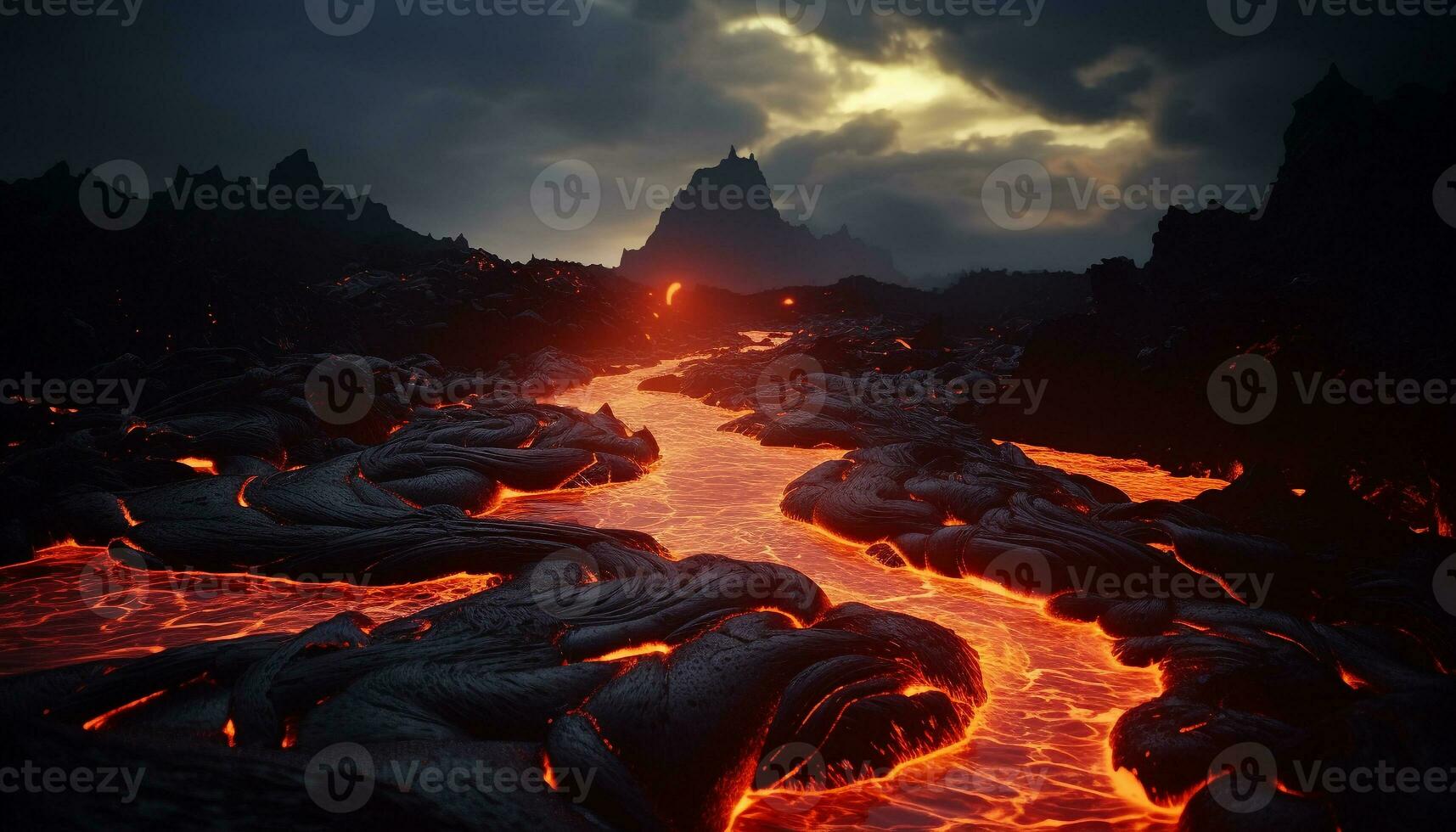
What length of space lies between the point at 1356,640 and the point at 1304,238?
1623 centimetres

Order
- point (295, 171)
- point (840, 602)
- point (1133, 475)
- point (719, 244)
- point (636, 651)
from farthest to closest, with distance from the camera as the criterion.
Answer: point (719, 244) < point (295, 171) < point (1133, 475) < point (840, 602) < point (636, 651)

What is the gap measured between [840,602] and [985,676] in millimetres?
1503

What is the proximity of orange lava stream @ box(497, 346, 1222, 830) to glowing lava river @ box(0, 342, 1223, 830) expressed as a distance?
0.01 meters

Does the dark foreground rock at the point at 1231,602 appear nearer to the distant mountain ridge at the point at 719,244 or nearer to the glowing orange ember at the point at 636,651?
the glowing orange ember at the point at 636,651

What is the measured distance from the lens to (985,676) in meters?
4.68

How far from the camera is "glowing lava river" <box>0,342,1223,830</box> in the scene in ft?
11.0

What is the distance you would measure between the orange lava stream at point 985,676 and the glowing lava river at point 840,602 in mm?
12

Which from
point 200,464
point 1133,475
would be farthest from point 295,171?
point 1133,475

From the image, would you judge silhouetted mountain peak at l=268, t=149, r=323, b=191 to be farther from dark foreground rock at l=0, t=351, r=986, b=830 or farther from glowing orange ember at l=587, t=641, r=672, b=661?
glowing orange ember at l=587, t=641, r=672, b=661

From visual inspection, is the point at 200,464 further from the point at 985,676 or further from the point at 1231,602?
the point at 1231,602

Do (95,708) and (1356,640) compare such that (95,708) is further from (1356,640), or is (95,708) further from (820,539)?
(1356,640)

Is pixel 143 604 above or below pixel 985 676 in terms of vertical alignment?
below

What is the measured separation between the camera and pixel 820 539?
7.73 m

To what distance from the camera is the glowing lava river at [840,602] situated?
132 inches
